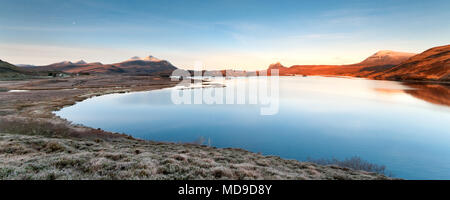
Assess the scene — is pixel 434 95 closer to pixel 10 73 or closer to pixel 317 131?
pixel 317 131

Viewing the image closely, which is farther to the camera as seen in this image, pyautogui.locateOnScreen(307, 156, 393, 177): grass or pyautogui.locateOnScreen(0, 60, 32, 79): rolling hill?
pyautogui.locateOnScreen(0, 60, 32, 79): rolling hill

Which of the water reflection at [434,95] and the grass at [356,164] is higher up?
the water reflection at [434,95]

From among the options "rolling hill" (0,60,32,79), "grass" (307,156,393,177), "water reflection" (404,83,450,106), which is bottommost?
"grass" (307,156,393,177)

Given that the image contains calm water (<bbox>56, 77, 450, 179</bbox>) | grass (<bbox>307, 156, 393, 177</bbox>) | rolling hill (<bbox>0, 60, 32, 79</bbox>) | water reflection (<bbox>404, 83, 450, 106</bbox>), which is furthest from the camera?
rolling hill (<bbox>0, 60, 32, 79</bbox>)

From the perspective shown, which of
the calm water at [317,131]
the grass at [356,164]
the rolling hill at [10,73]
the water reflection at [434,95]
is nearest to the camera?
the grass at [356,164]

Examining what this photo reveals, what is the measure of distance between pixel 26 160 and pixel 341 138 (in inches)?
1035

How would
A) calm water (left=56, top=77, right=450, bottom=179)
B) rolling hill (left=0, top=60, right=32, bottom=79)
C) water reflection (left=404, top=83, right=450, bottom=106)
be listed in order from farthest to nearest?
1. rolling hill (left=0, top=60, right=32, bottom=79)
2. water reflection (left=404, top=83, right=450, bottom=106)
3. calm water (left=56, top=77, right=450, bottom=179)

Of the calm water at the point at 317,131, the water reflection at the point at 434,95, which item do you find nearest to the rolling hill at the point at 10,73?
the calm water at the point at 317,131

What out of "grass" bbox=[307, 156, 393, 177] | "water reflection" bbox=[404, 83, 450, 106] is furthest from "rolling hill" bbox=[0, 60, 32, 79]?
"water reflection" bbox=[404, 83, 450, 106]

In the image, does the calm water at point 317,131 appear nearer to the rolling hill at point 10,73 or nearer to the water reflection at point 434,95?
the water reflection at point 434,95

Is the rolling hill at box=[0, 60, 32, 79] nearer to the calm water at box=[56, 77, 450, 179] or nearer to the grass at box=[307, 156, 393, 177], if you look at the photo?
the calm water at box=[56, 77, 450, 179]
